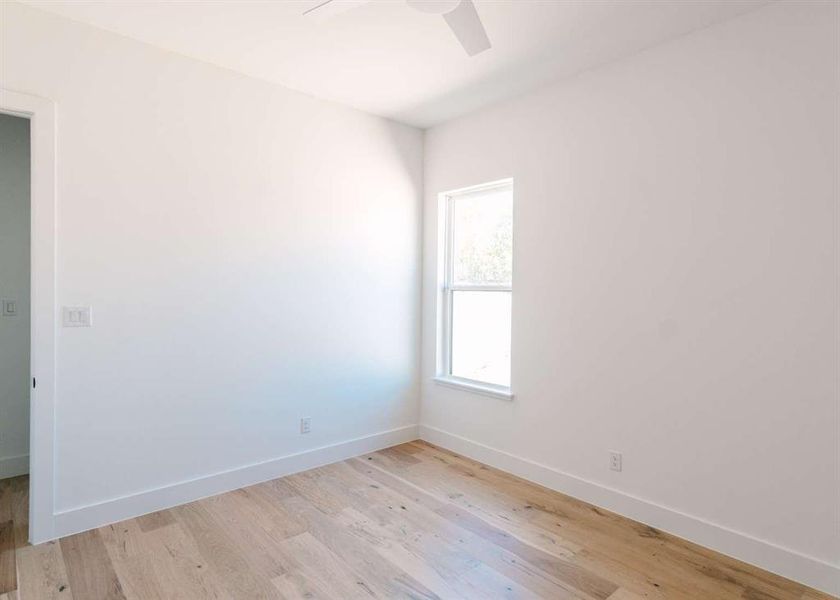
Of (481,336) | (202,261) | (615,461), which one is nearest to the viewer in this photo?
(615,461)

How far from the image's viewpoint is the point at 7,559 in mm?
2240

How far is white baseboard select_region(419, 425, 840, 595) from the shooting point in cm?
211

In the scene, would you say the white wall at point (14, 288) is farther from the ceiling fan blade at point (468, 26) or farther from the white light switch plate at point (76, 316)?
the ceiling fan blade at point (468, 26)

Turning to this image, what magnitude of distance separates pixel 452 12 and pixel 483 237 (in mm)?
2084

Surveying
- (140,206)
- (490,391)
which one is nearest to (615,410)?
(490,391)

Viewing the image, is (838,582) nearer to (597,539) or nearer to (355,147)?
(597,539)

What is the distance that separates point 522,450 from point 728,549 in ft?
4.27

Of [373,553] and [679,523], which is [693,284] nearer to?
[679,523]

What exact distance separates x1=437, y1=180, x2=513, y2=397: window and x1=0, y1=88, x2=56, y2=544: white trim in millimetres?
2655

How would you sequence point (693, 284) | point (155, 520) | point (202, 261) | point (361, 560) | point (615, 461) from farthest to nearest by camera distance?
point (202, 261)
point (615, 461)
point (155, 520)
point (693, 284)
point (361, 560)

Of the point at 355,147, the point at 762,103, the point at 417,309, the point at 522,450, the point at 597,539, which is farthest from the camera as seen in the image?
the point at 417,309

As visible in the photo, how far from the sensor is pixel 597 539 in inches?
97.9

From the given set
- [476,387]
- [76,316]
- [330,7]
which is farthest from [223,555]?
[330,7]

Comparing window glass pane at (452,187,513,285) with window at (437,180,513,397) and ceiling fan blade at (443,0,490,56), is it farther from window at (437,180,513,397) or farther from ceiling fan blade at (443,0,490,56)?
ceiling fan blade at (443,0,490,56)
